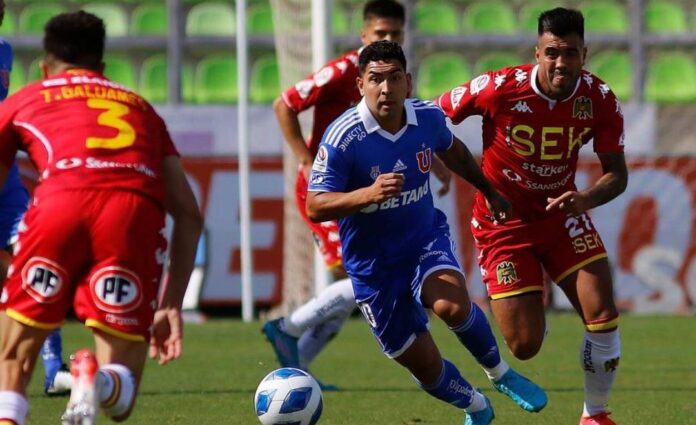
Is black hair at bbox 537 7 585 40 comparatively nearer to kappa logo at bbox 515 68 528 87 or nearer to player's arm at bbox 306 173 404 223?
kappa logo at bbox 515 68 528 87

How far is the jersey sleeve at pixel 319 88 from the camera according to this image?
924 centimetres

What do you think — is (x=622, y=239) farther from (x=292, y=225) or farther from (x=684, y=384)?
(x=684, y=384)

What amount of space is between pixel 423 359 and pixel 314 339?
252 centimetres

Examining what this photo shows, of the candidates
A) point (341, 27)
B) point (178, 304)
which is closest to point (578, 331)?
point (341, 27)

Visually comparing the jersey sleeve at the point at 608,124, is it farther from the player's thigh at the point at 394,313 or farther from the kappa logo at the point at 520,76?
the player's thigh at the point at 394,313

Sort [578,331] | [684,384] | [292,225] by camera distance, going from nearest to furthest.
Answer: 1. [684,384]
2. [578,331]
3. [292,225]

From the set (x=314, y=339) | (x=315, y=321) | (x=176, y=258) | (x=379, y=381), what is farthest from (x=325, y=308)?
(x=176, y=258)

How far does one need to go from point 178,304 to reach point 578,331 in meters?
9.47

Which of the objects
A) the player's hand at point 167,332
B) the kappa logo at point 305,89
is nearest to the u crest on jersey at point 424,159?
the player's hand at point 167,332

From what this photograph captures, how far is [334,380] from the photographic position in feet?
33.0

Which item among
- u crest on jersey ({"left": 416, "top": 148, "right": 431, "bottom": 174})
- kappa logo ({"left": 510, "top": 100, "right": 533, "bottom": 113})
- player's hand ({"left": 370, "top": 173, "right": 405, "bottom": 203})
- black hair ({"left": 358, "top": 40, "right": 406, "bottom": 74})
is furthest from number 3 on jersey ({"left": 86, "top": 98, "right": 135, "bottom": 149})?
kappa logo ({"left": 510, "top": 100, "right": 533, "bottom": 113})

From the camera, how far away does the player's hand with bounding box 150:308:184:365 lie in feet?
17.1

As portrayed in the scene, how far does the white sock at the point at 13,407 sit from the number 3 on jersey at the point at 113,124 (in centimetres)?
96

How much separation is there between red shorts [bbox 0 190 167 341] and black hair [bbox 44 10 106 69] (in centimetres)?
55
